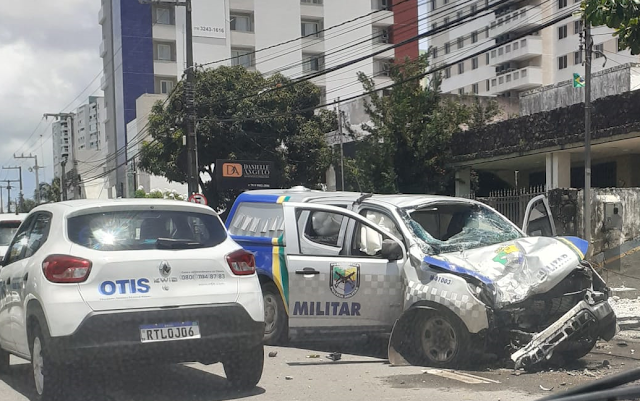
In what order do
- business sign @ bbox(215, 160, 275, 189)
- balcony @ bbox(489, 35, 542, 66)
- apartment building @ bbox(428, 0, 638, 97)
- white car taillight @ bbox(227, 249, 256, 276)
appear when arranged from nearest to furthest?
white car taillight @ bbox(227, 249, 256, 276)
business sign @ bbox(215, 160, 275, 189)
apartment building @ bbox(428, 0, 638, 97)
balcony @ bbox(489, 35, 542, 66)

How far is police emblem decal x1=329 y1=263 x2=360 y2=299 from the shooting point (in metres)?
7.99

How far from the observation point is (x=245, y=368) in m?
6.24

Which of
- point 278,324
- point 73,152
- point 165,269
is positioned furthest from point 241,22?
point 165,269

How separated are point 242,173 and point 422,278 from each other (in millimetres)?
22526

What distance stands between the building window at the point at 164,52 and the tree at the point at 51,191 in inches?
923

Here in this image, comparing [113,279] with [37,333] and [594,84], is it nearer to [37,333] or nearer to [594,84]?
[37,333]

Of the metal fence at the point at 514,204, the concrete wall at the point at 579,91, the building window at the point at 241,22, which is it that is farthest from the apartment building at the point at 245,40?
the metal fence at the point at 514,204

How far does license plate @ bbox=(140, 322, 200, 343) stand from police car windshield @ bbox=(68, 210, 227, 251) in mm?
639

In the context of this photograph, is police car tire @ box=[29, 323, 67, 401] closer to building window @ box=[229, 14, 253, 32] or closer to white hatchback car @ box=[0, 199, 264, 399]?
white hatchback car @ box=[0, 199, 264, 399]

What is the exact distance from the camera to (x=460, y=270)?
7.20 metres

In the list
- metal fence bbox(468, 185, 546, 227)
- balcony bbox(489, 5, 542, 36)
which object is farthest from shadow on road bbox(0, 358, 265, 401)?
balcony bbox(489, 5, 542, 36)

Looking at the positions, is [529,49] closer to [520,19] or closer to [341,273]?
[520,19]

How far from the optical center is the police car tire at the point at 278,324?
8.66 m

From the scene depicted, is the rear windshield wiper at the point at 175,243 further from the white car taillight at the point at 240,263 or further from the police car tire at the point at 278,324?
the police car tire at the point at 278,324
